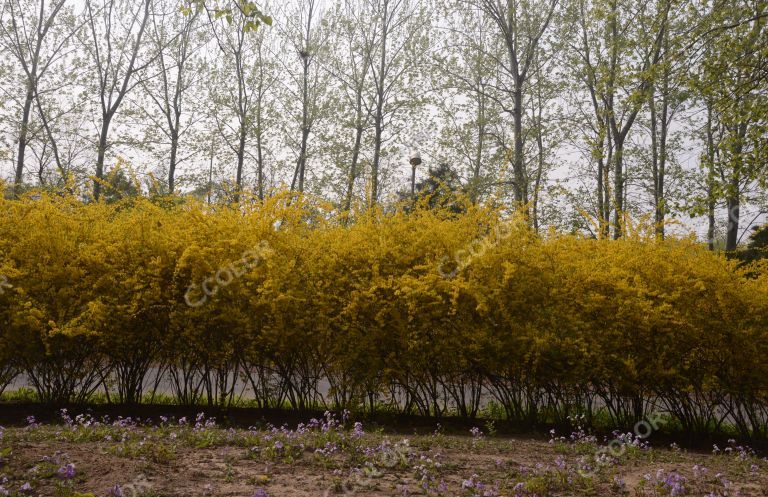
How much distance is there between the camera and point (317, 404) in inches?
243

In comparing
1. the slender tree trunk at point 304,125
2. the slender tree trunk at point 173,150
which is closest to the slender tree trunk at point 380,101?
the slender tree trunk at point 304,125

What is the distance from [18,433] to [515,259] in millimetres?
4521

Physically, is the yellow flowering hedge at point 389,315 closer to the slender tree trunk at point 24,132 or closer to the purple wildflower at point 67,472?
the purple wildflower at point 67,472

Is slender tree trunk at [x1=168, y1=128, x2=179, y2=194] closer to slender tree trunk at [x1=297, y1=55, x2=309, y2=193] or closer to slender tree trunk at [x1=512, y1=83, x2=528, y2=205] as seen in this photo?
slender tree trunk at [x1=297, y1=55, x2=309, y2=193]

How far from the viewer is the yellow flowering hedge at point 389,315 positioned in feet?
18.7

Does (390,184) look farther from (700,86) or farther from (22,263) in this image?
(22,263)

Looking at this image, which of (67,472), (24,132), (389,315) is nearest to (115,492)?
(67,472)

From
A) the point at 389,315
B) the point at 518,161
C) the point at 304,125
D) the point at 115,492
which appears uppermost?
the point at 304,125

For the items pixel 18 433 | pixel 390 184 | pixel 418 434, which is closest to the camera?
pixel 18 433

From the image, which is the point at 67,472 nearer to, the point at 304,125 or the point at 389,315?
the point at 389,315

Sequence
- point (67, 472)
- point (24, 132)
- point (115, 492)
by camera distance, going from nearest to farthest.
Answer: point (115, 492)
point (67, 472)
point (24, 132)

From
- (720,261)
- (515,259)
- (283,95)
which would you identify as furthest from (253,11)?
(283,95)

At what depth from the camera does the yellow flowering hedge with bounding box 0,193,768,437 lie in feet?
18.7

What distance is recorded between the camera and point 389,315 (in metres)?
5.81
